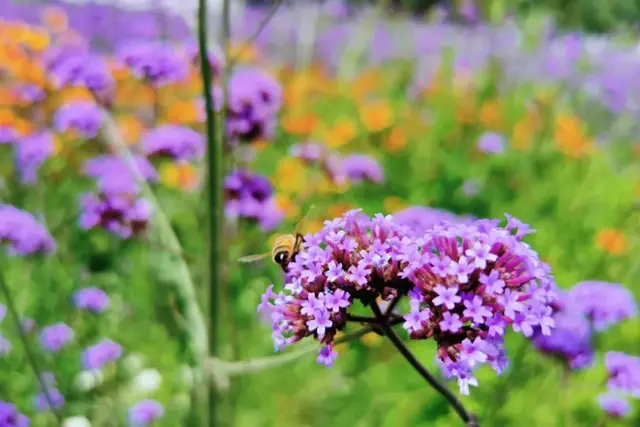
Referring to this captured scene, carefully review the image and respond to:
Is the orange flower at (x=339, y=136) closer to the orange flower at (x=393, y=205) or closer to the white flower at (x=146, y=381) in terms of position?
the orange flower at (x=393, y=205)

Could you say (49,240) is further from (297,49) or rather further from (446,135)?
(297,49)

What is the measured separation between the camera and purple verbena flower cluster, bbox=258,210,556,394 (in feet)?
2.10

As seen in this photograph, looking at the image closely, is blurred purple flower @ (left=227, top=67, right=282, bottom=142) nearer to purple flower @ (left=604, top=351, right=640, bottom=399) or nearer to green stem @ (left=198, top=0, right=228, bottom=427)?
green stem @ (left=198, top=0, right=228, bottom=427)

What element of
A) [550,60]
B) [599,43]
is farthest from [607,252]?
[599,43]

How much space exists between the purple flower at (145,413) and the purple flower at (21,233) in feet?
1.30

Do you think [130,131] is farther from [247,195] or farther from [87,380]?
[247,195]

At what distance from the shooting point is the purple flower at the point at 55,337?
5.45 ft

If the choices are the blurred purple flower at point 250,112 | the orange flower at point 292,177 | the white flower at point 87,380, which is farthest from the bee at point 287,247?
the orange flower at point 292,177

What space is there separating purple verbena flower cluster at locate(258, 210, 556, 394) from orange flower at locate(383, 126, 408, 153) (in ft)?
7.44

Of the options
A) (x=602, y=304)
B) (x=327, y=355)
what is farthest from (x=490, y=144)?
(x=327, y=355)

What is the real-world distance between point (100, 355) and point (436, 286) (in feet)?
3.68


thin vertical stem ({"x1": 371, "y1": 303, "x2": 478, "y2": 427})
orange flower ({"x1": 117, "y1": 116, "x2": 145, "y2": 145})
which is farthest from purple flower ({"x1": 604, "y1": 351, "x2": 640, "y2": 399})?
orange flower ({"x1": 117, "y1": 116, "x2": 145, "y2": 145})

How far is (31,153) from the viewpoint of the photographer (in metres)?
2.13

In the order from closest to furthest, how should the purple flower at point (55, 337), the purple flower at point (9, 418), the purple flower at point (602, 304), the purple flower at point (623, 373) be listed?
1. the purple flower at point (9, 418)
2. the purple flower at point (623, 373)
3. the purple flower at point (602, 304)
4. the purple flower at point (55, 337)
